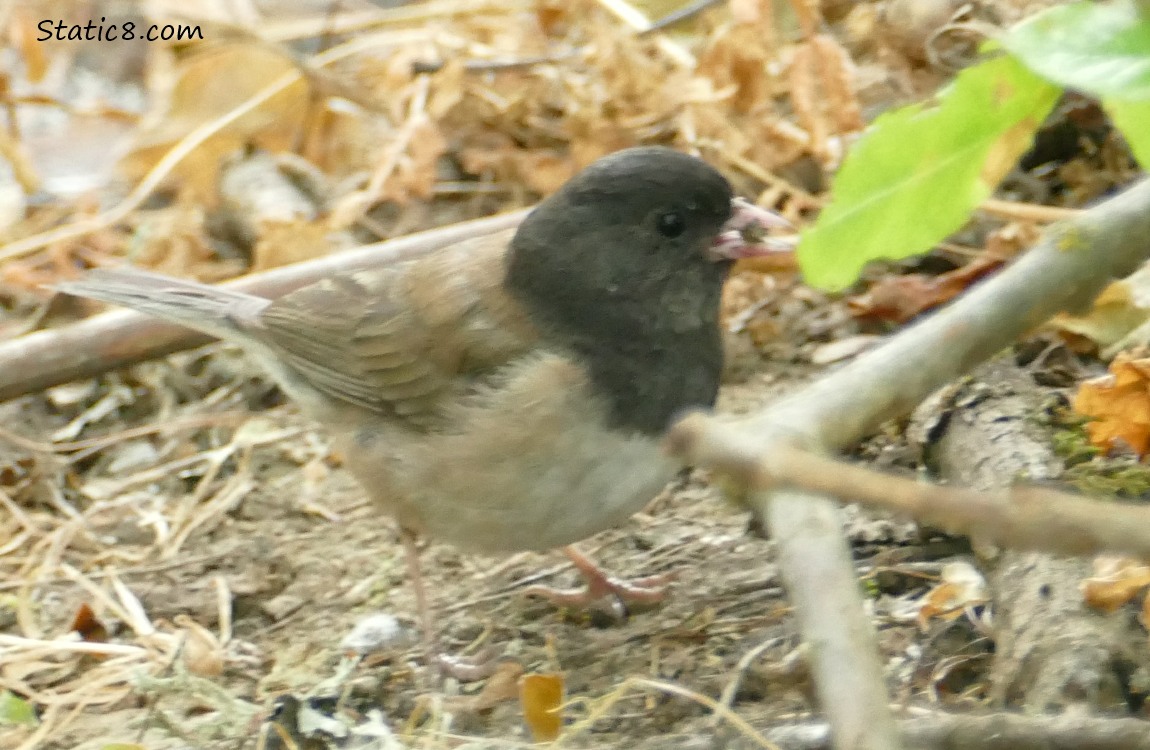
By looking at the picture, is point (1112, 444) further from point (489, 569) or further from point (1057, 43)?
point (489, 569)

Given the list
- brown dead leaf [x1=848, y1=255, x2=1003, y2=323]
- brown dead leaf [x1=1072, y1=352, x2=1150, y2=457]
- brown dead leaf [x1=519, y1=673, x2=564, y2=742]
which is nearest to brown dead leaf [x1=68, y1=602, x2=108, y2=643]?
brown dead leaf [x1=519, y1=673, x2=564, y2=742]

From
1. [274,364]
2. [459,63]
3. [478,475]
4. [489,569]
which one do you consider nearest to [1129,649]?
[478,475]

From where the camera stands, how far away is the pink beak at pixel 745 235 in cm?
219

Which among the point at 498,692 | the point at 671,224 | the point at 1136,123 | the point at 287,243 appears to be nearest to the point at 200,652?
the point at 498,692

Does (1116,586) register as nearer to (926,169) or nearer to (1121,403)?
(1121,403)

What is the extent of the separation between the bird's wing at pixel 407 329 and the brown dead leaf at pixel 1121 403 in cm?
94

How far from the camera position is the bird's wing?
2238 millimetres

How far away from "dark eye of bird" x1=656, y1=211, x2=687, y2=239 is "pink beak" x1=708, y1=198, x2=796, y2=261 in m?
0.08

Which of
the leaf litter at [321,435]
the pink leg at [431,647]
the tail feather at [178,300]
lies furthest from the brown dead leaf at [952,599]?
the tail feather at [178,300]

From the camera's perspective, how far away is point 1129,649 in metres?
1.55

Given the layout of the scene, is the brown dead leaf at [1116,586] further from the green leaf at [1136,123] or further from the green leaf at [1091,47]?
the green leaf at [1091,47]

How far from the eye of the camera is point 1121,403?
1798 mm

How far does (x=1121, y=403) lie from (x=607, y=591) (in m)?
1.01

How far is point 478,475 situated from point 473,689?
410 mm
